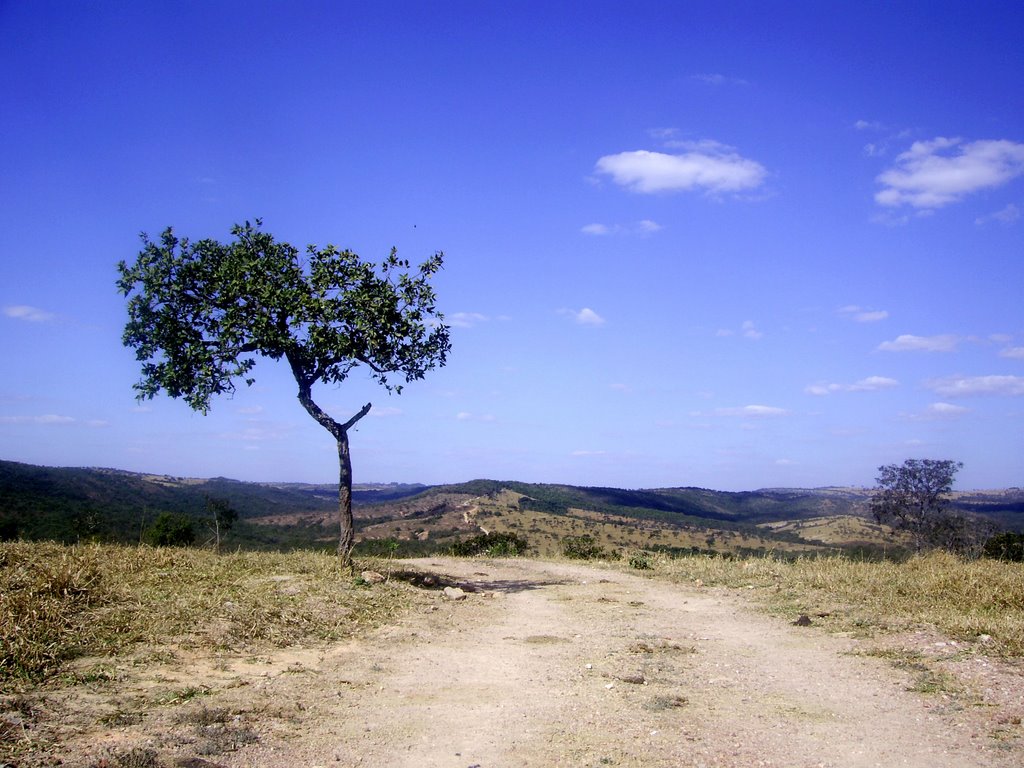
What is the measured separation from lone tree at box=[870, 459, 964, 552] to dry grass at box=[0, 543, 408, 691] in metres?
33.2

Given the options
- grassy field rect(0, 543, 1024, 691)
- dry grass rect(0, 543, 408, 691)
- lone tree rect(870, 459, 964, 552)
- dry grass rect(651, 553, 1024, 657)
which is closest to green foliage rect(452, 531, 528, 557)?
dry grass rect(651, 553, 1024, 657)

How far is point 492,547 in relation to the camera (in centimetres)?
2341

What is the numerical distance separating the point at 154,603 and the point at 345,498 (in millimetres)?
5317

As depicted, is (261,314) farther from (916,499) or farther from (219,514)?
(916,499)

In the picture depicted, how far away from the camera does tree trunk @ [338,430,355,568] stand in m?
14.4

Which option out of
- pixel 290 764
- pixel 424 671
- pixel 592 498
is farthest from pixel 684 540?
pixel 290 764

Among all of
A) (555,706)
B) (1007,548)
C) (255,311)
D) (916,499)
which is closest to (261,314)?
(255,311)

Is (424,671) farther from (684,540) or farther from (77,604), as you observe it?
(684,540)

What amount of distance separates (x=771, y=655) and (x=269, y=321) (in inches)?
411

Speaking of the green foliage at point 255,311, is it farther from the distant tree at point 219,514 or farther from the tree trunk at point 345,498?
the distant tree at point 219,514

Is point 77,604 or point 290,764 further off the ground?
point 77,604

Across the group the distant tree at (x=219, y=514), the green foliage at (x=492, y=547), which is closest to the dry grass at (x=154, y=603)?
the green foliage at (x=492, y=547)

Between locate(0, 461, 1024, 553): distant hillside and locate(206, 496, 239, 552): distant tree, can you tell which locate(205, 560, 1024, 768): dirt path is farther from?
locate(206, 496, 239, 552): distant tree

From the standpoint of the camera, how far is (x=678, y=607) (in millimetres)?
13414
